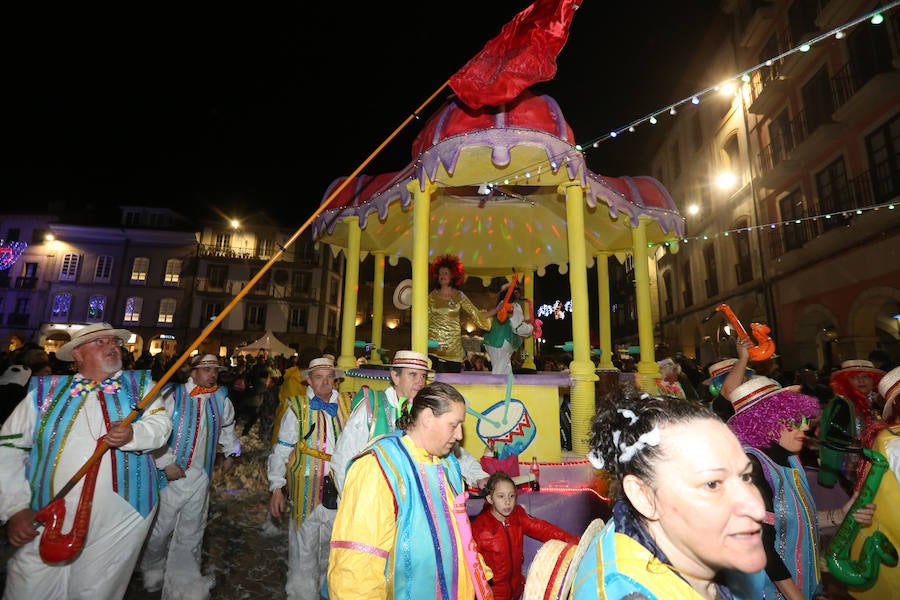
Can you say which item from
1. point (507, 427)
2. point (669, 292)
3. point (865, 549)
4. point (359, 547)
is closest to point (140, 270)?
point (507, 427)

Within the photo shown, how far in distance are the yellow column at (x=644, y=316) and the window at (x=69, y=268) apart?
143ft

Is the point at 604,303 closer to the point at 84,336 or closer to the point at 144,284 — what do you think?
the point at 84,336

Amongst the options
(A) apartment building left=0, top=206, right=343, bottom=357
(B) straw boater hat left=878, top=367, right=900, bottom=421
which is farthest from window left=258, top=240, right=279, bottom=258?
(B) straw boater hat left=878, top=367, right=900, bottom=421

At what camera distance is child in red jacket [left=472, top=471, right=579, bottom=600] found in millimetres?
3266

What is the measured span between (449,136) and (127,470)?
5258 mm

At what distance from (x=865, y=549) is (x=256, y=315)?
38556 mm

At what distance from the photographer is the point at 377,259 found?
1064 centimetres

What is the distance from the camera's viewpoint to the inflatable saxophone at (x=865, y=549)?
296 centimetres

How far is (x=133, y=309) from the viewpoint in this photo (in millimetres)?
35094

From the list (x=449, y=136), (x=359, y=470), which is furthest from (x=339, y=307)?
(x=359, y=470)

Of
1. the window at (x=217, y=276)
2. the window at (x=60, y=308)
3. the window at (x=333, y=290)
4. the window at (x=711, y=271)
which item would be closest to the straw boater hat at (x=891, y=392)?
the window at (x=711, y=271)

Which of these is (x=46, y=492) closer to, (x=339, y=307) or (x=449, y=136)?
(x=449, y=136)

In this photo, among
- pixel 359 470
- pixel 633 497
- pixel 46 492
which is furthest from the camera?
pixel 46 492

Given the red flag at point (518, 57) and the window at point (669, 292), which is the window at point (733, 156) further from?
the red flag at point (518, 57)
